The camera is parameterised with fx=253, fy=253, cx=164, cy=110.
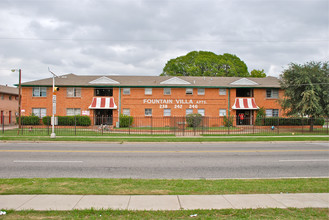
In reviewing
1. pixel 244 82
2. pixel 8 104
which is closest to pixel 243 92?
pixel 244 82

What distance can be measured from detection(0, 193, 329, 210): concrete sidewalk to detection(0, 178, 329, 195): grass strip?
30 centimetres

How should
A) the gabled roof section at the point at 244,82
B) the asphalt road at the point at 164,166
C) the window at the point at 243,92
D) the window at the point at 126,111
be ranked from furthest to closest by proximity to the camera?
the window at the point at 243,92
the gabled roof section at the point at 244,82
the window at the point at 126,111
the asphalt road at the point at 164,166

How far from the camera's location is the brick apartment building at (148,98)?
35219mm

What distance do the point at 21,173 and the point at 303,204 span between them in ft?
28.1

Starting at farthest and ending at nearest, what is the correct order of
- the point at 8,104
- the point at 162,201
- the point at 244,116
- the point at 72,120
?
the point at 8,104 < the point at 244,116 < the point at 72,120 < the point at 162,201

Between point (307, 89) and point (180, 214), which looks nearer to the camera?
point (180, 214)

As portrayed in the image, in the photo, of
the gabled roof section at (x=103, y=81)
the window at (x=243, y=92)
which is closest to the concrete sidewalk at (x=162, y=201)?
the gabled roof section at (x=103, y=81)

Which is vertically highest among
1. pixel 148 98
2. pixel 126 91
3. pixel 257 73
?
pixel 257 73

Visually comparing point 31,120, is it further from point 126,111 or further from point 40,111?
point 126,111

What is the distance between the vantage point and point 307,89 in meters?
27.2

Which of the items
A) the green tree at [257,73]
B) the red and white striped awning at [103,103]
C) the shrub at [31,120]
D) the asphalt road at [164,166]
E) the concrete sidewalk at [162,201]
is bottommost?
the asphalt road at [164,166]

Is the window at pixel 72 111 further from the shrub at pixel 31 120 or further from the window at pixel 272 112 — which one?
Answer: the window at pixel 272 112

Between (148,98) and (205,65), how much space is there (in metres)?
28.3

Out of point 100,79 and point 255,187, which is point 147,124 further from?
point 255,187
